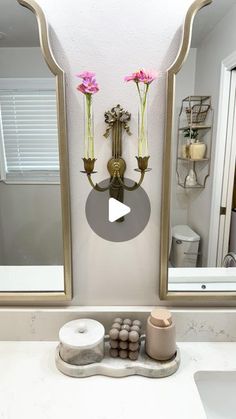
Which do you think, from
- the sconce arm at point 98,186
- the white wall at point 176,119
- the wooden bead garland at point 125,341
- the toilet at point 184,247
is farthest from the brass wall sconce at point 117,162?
the wooden bead garland at point 125,341

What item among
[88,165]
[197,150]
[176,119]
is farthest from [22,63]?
[197,150]

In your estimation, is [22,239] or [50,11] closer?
[50,11]

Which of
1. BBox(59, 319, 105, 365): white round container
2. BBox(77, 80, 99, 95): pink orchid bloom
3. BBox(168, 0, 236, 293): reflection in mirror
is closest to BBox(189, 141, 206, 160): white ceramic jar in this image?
BBox(168, 0, 236, 293): reflection in mirror

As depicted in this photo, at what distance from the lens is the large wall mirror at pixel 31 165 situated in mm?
848

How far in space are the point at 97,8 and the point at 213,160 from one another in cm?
59

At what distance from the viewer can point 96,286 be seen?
101 cm

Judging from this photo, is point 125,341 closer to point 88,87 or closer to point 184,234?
point 184,234

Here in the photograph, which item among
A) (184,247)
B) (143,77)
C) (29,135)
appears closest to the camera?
(143,77)

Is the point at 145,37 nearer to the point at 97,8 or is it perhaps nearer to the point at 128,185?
the point at 97,8

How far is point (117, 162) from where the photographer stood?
0.90 metres

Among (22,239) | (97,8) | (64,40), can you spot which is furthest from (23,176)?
(97,8)

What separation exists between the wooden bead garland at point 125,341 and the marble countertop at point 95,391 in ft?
0.22
